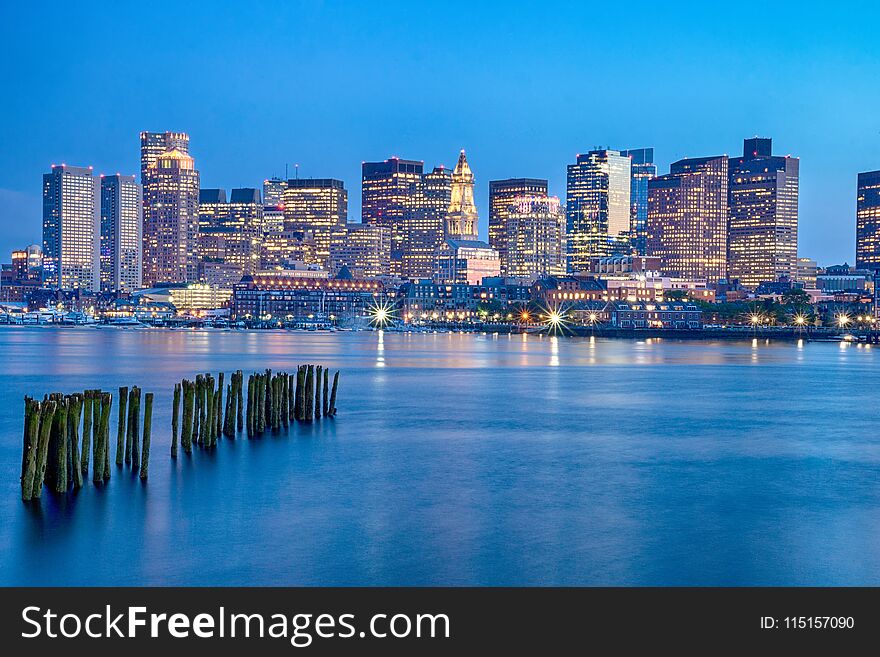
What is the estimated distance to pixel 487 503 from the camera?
29.6 m

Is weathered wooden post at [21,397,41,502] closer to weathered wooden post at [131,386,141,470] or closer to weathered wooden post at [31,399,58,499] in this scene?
weathered wooden post at [31,399,58,499]

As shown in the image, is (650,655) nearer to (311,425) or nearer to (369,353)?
(311,425)

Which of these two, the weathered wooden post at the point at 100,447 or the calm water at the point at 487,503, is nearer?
the calm water at the point at 487,503

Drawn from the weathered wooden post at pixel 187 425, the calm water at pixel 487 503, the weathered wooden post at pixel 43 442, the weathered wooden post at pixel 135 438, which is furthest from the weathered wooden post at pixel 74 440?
Answer: the weathered wooden post at pixel 187 425

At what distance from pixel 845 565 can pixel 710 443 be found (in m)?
19.9

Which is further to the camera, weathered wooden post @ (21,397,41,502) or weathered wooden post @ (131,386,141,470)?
weathered wooden post @ (131,386,141,470)

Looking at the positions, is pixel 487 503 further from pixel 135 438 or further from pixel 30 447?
pixel 30 447

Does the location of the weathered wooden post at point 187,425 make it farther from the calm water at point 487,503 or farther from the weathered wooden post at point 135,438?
the weathered wooden post at point 135,438

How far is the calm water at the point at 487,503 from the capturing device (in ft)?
74.5

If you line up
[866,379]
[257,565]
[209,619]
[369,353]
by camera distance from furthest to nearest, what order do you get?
[369,353]
[866,379]
[257,565]
[209,619]

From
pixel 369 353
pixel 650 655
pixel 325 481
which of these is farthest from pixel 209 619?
pixel 369 353

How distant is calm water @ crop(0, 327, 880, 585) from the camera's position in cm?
2272

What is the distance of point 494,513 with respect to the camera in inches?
1110

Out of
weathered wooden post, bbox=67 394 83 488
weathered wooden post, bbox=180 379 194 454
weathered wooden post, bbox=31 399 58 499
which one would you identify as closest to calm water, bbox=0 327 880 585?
weathered wooden post, bbox=67 394 83 488
